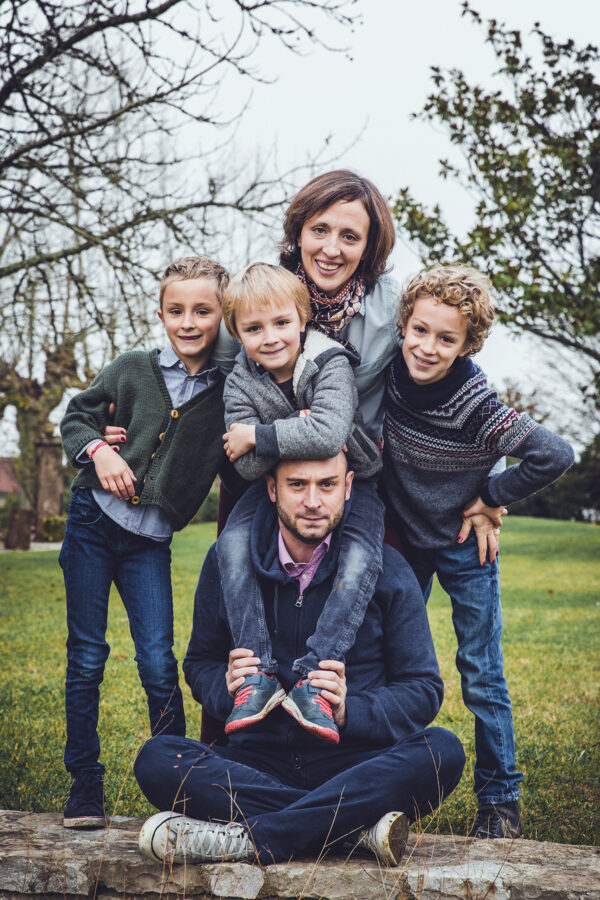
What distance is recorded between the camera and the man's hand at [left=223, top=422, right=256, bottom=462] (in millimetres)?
2998

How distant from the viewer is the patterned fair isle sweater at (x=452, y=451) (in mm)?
3125

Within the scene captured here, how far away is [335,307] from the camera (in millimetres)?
3225

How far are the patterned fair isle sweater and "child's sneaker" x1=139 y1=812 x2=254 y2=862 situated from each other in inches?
52.9

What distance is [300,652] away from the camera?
3.04 metres

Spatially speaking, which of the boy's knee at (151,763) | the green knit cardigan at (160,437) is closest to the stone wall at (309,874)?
the boy's knee at (151,763)

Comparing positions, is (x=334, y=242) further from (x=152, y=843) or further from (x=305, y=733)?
(x=152, y=843)

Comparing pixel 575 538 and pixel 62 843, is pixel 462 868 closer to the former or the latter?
pixel 62 843

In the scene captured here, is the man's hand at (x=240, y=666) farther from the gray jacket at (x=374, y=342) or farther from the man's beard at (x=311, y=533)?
the gray jacket at (x=374, y=342)

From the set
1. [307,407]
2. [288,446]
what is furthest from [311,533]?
[307,407]

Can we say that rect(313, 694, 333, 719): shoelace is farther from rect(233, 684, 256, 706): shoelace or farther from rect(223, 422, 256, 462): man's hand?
rect(223, 422, 256, 462): man's hand

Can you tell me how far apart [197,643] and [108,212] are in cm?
631

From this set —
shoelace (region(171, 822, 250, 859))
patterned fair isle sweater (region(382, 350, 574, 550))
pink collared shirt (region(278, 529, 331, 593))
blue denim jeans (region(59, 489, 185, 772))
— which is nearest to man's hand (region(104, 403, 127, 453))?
blue denim jeans (region(59, 489, 185, 772))

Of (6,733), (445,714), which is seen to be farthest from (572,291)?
(6,733)

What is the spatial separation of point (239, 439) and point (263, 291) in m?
0.55
